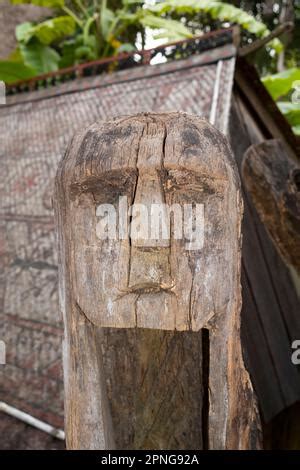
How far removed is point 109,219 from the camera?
91cm

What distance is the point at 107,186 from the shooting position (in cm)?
91

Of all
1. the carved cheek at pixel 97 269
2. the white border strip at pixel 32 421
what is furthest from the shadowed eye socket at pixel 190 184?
the white border strip at pixel 32 421

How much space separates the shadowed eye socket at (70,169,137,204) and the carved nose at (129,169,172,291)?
2 cm

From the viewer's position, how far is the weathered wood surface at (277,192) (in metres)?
1.69

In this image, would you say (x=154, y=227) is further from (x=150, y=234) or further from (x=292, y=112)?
(x=292, y=112)

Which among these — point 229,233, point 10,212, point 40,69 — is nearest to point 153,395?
point 229,233

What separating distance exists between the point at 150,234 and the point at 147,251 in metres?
0.03

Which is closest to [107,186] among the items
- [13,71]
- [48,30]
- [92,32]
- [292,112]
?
[292,112]

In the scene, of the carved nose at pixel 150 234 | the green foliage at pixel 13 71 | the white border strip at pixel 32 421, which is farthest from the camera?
the green foliage at pixel 13 71

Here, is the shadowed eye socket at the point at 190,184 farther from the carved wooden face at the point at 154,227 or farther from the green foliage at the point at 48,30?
the green foliage at the point at 48,30

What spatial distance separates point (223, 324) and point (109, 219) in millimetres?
312

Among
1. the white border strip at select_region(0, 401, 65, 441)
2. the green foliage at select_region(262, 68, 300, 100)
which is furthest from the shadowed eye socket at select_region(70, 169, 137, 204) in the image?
the green foliage at select_region(262, 68, 300, 100)

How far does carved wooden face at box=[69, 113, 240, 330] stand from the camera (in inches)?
34.9

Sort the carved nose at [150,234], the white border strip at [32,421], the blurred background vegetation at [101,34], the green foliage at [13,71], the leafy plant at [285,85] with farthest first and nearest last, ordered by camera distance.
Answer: the green foliage at [13,71] < the blurred background vegetation at [101,34] < the leafy plant at [285,85] < the white border strip at [32,421] < the carved nose at [150,234]
